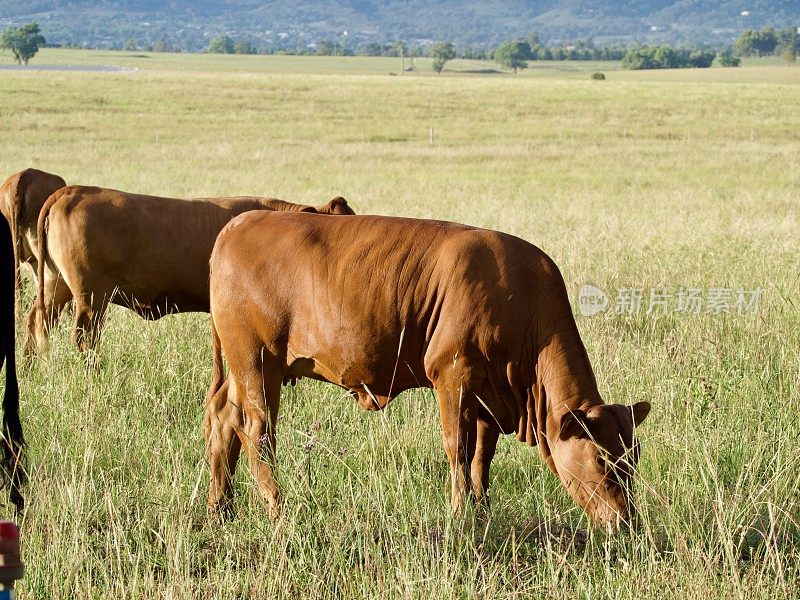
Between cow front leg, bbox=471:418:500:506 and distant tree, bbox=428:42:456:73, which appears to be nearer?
cow front leg, bbox=471:418:500:506

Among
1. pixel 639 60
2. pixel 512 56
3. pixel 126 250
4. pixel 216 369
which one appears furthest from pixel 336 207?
pixel 512 56

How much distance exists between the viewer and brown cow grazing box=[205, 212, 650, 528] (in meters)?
4.62

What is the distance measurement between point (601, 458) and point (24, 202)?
619 centimetres

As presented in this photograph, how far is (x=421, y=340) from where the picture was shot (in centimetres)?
491

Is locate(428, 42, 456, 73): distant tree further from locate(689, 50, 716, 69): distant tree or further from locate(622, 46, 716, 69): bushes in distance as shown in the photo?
locate(689, 50, 716, 69): distant tree

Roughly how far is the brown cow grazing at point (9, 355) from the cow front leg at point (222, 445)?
91cm

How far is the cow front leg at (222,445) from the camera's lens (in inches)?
197

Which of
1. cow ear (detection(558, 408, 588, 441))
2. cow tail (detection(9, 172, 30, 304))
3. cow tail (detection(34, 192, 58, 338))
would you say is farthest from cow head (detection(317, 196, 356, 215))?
cow ear (detection(558, 408, 588, 441))

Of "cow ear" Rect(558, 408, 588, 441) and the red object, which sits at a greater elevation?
the red object

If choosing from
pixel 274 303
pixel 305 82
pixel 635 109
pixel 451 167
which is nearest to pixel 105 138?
pixel 451 167

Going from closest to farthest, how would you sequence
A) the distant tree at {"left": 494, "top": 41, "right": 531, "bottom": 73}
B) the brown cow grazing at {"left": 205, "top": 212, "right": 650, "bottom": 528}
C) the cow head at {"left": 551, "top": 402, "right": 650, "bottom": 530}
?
the cow head at {"left": 551, "top": 402, "right": 650, "bottom": 530} → the brown cow grazing at {"left": 205, "top": 212, "right": 650, "bottom": 528} → the distant tree at {"left": 494, "top": 41, "right": 531, "bottom": 73}

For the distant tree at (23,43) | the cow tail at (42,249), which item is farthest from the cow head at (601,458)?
the distant tree at (23,43)

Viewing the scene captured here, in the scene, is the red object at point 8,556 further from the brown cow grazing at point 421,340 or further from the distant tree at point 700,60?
the distant tree at point 700,60

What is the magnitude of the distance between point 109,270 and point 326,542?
4001 mm
